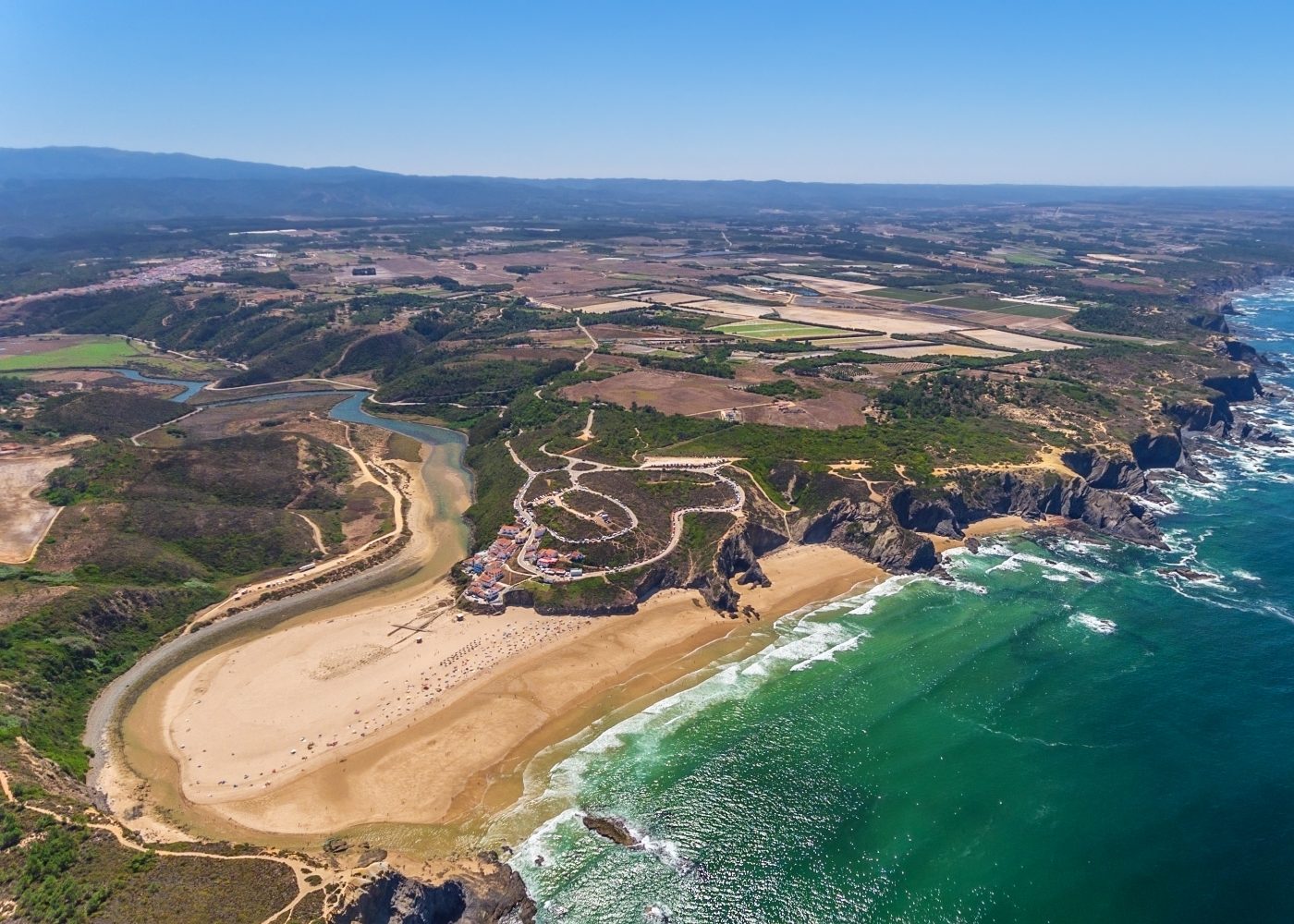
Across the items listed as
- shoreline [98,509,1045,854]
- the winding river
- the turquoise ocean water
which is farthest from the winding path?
the turquoise ocean water

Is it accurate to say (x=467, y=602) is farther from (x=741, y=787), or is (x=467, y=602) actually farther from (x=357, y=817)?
(x=741, y=787)

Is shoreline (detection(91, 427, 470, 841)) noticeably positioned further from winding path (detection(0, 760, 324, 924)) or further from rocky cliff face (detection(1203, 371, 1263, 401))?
rocky cliff face (detection(1203, 371, 1263, 401))

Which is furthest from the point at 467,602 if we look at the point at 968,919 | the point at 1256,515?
the point at 1256,515

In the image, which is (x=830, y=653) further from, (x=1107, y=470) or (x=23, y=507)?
(x=23, y=507)

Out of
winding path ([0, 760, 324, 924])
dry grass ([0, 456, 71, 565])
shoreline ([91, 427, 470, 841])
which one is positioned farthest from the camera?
dry grass ([0, 456, 71, 565])

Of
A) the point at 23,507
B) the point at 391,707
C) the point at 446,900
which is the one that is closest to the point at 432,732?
the point at 391,707

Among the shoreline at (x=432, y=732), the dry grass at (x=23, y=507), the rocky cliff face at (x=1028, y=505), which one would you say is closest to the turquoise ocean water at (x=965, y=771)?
the shoreline at (x=432, y=732)

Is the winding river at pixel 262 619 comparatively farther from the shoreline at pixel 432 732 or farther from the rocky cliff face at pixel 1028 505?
the rocky cliff face at pixel 1028 505
